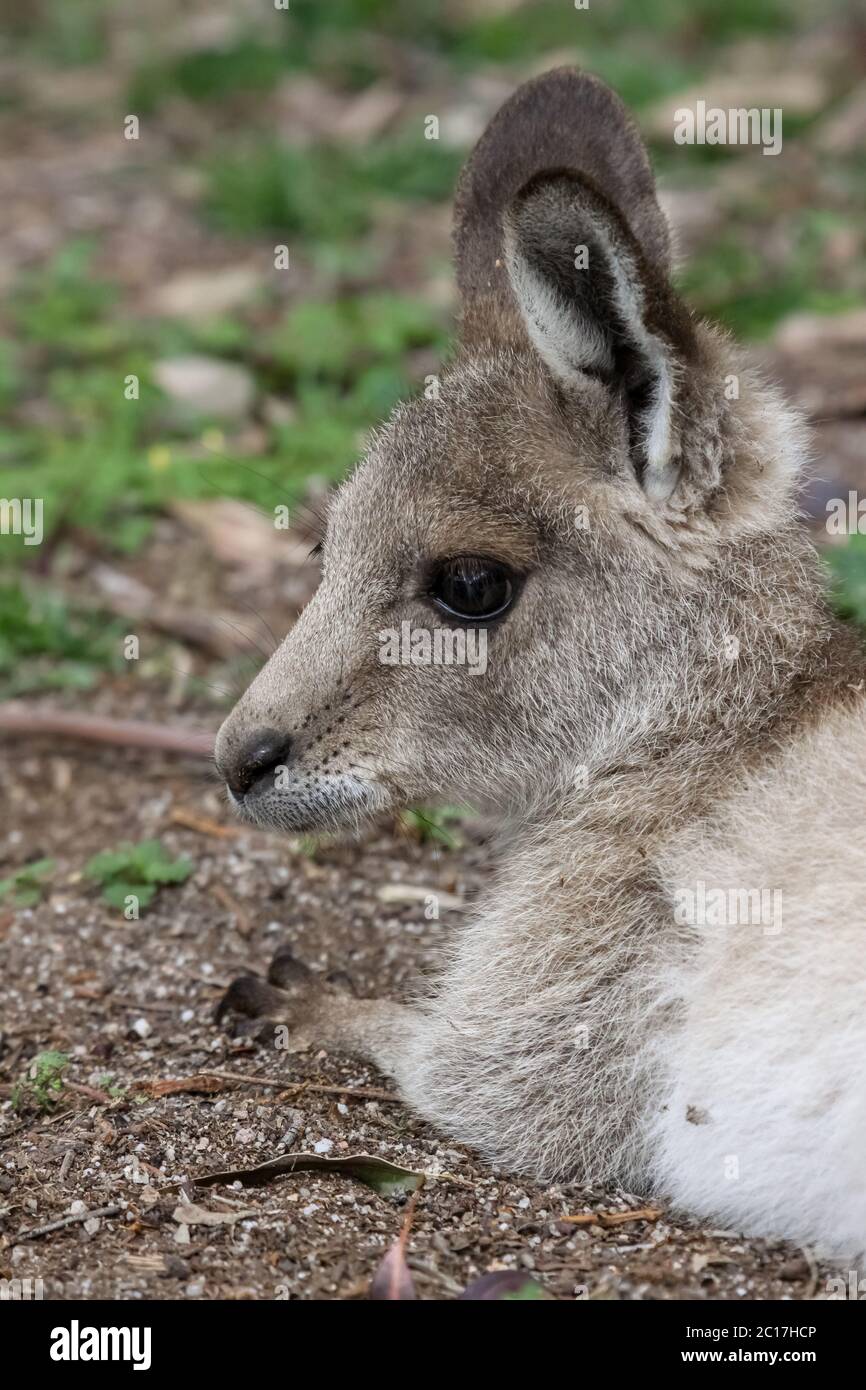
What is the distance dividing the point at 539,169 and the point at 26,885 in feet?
10.6

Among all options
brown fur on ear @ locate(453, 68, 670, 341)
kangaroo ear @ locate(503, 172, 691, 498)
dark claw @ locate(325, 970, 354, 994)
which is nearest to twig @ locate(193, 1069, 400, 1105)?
dark claw @ locate(325, 970, 354, 994)

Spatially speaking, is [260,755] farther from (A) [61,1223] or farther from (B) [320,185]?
(B) [320,185]

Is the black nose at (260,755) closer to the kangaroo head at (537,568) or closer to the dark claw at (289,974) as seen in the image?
the kangaroo head at (537,568)

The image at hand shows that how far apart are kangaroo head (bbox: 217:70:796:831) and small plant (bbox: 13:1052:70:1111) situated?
3.11ft

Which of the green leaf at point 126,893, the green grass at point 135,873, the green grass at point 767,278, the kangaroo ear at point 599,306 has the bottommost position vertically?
the green leaf at point 126,893

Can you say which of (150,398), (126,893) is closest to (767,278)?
(150,398)

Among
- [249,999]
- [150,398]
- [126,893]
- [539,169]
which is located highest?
[150,398]

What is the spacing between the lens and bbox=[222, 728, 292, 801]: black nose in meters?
4.97

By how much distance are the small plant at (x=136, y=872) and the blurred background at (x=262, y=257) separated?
901 millimetres

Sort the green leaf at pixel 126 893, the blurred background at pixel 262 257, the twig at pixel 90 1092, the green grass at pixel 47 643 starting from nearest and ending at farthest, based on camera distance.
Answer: the twig at pixel 90 1092
the green leaf at pixel 126 893
the green grass at pixel 47 643
the blurred background at pixel 262 257

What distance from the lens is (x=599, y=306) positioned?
474 centimetres

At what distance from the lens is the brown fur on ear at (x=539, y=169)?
4.91 m

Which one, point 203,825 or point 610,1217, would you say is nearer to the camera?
point 610,1217

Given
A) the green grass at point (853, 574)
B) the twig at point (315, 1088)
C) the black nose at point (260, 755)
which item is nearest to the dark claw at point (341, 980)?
the twig at point (315, 1088)
